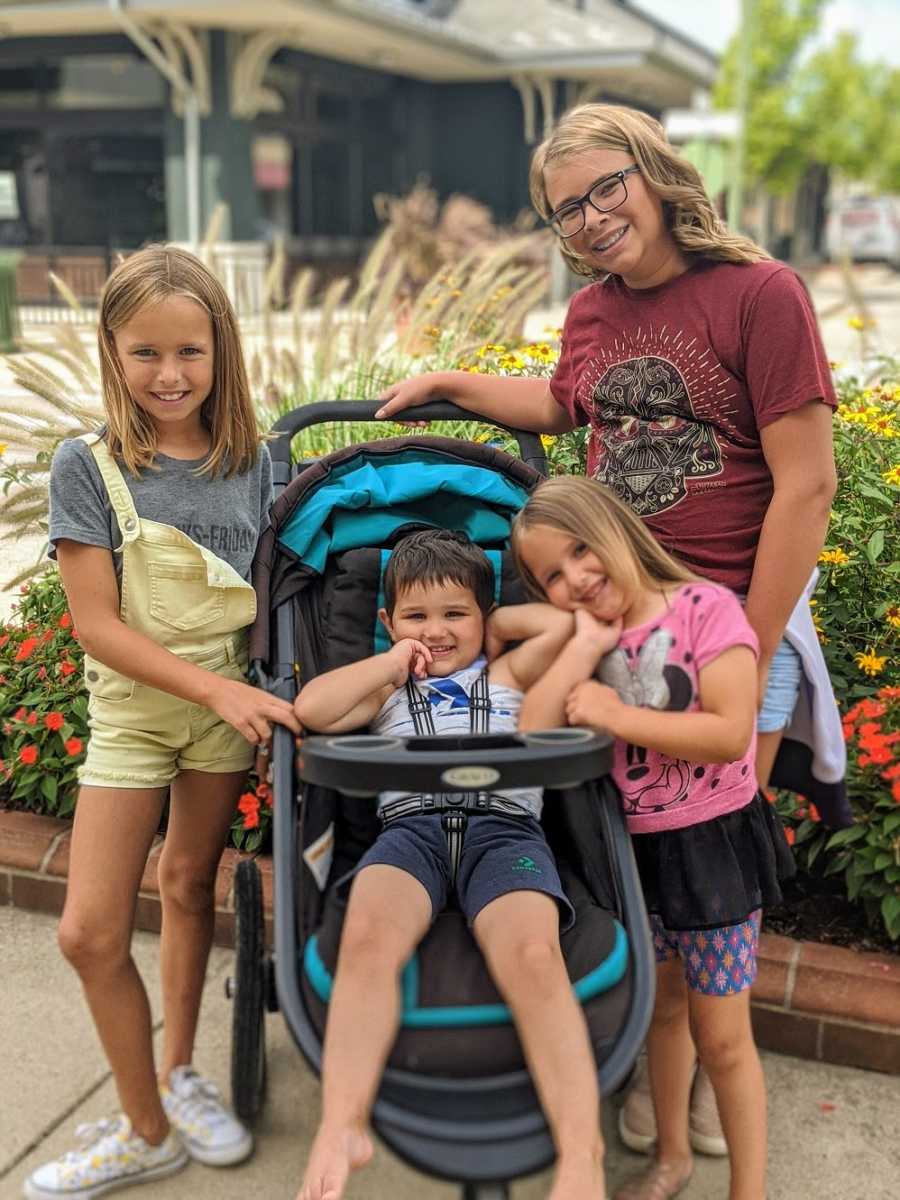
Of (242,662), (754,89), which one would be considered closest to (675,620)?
(242,662)

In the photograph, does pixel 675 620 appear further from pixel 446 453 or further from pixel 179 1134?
pixel 179 1134

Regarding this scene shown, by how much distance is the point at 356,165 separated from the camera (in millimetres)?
23328

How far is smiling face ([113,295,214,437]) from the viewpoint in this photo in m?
2.36

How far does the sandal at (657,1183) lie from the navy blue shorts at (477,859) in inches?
23.8

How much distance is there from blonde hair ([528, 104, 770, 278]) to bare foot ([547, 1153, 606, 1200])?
1.58m

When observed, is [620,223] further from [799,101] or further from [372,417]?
[799,101]

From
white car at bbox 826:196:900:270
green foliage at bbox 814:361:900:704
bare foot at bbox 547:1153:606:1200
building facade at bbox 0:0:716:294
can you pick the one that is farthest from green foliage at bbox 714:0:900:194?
bare foot at bbox 547:1153:606:1200

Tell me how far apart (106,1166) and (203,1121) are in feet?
0.71

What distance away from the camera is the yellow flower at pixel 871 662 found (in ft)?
10.7

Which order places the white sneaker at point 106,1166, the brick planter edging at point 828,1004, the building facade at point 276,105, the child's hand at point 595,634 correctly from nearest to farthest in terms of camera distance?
1. the child's hand at point 595,634
2. the white sneaker at point 106,1166
3. the brick planter edging at point 828,1004
4. the building facade at point 276,105

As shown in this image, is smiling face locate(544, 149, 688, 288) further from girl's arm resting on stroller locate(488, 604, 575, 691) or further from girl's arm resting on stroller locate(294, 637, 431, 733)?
girl's arm resting on stroller locate(294, 637, 431, 733)

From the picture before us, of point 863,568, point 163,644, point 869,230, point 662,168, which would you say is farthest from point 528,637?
point 869,230

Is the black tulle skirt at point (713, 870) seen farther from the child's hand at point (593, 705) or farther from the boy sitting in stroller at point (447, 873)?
the child's hand at point (593, 705)

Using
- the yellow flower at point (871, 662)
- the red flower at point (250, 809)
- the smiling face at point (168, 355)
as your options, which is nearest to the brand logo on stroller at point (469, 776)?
the smiling face at point (168, 355)
